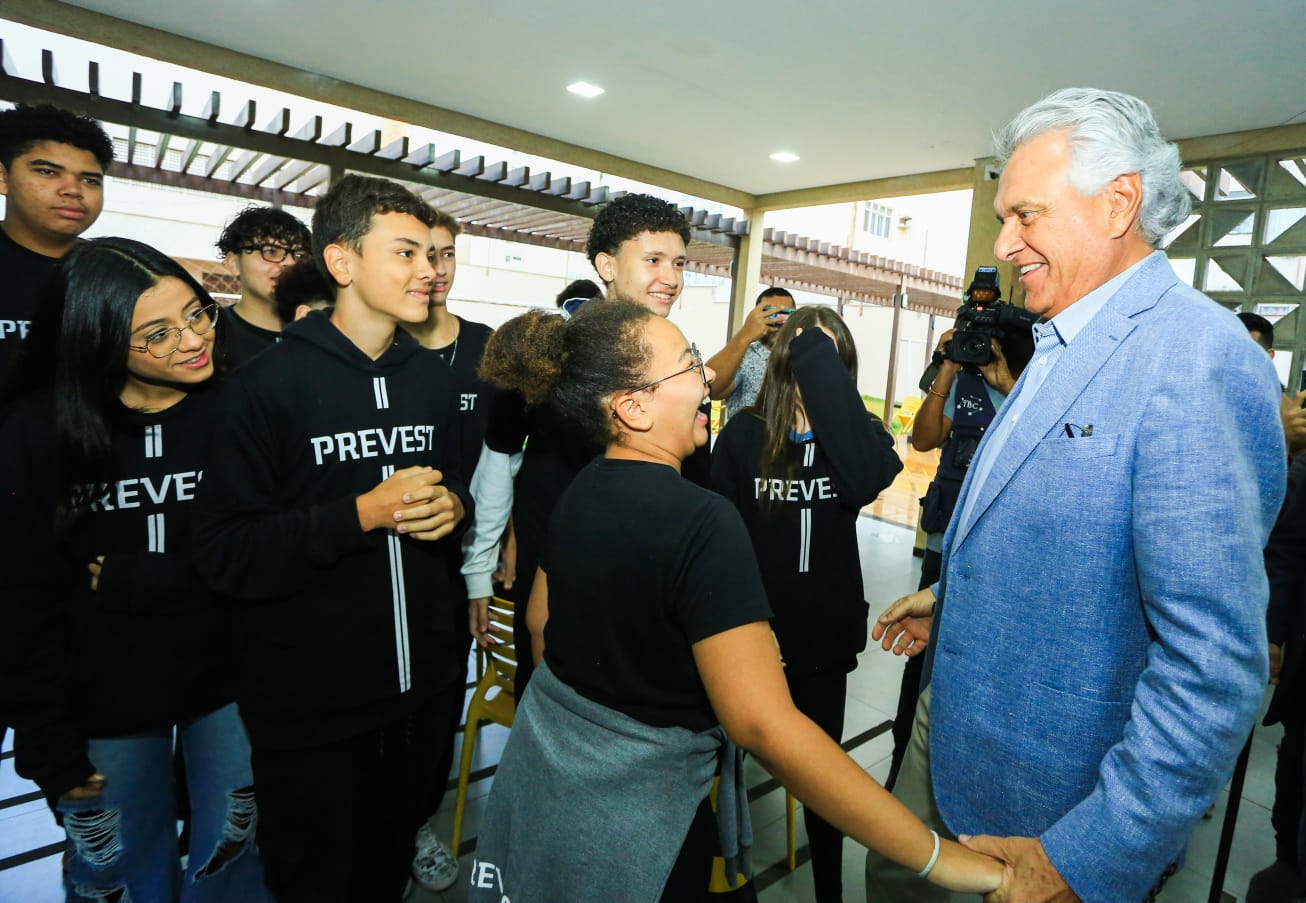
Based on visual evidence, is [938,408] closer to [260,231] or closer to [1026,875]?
[1026,875]

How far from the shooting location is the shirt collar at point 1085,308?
1.03 m

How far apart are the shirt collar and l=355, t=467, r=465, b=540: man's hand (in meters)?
1.15

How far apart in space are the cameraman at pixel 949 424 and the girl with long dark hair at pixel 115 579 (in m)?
2.21

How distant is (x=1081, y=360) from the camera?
1.00 m

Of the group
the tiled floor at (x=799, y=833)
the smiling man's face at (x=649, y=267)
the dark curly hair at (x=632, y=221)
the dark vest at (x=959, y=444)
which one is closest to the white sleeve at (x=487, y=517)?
the smiling man's face at (x=649, y=267)

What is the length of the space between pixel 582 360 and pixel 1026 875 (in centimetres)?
104

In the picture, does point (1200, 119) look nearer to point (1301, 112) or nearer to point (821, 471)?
point (1301, 112)

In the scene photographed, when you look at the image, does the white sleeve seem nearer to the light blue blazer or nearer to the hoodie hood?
the hoodie hood

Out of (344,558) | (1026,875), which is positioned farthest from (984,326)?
(344,558)

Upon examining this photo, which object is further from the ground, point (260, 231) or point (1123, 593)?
point (260, 231)

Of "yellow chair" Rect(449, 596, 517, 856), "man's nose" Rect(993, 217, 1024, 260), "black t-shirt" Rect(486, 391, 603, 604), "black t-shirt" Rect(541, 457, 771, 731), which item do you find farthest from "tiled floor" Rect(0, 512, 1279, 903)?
"man's nose" Rect(993, 217, 1024, 260)

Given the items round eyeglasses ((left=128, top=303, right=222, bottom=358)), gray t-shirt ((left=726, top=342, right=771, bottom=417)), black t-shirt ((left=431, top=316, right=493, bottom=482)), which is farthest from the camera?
gray t-shirt ((left=726, top=342, right=771, bottom=417))

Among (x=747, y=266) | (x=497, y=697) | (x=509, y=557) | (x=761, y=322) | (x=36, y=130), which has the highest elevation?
(x=747, y=266)

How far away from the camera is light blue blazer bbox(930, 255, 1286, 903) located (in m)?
0.84
